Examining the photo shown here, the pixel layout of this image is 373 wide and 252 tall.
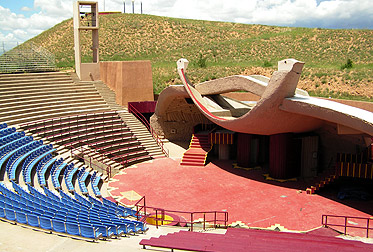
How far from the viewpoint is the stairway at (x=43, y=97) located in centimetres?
2626

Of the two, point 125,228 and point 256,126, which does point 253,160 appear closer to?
point 256,126

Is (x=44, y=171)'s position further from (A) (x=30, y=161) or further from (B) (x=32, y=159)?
(B) (x=32, y=159)

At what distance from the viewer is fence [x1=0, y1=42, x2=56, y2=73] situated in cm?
3344

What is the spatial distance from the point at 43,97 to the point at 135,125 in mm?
7140

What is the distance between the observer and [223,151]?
27.3 metres

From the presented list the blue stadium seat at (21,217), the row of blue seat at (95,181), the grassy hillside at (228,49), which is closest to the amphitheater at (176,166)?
the blue stadium seat at (21,217)

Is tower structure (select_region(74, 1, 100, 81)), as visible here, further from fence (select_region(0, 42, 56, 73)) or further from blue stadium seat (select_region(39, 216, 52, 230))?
blue stadium seat (select_region(39, 216, 52, 230))

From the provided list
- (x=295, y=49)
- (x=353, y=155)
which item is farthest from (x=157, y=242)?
(x=295, y=49)

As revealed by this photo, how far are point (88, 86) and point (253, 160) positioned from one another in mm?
16196

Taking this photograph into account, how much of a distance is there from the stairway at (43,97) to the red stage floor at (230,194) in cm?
764

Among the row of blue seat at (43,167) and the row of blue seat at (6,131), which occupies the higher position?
the row of blue seat at (6,131)

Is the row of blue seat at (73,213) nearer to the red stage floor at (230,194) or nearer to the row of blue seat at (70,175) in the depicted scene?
the row of blue seat at (70,175)

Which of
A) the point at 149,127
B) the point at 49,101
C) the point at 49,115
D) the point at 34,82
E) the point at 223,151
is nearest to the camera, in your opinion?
the point at 49,115

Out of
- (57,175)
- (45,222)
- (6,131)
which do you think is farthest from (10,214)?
(6,131)
